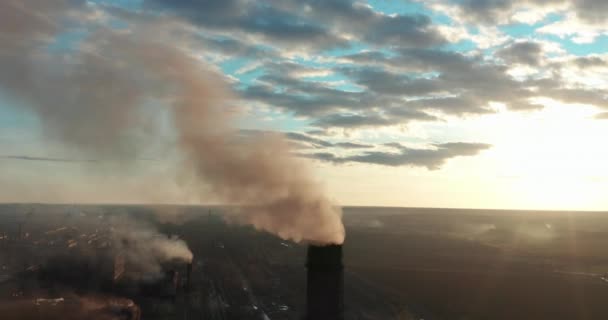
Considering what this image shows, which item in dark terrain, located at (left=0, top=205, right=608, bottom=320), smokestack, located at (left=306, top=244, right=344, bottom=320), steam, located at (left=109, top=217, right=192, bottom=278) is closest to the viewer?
smokestack, located at (left=306, top=244, right=344, bottom=320)

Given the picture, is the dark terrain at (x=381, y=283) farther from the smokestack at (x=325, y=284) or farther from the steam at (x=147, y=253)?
the smokestack at (x=325, y=284)

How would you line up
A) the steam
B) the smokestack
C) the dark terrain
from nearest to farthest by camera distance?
the smokestack
the dark terrain
the steam

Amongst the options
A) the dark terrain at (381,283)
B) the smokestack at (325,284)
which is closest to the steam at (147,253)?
the dark terrain at (381,283)

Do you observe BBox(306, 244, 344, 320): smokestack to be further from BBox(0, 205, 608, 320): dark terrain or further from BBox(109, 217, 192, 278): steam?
BBox(109, 217, 192, 278): steam

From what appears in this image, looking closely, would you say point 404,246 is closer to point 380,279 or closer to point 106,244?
point 380,279

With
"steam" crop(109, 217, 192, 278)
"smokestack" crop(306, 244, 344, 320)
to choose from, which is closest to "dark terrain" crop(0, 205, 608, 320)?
"steam" crop(109, 217, 192, 278)

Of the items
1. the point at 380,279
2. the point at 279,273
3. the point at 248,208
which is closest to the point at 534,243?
the point at 380,279

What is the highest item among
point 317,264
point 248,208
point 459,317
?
point 248,208

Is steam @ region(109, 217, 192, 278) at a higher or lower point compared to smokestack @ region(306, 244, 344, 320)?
lower
